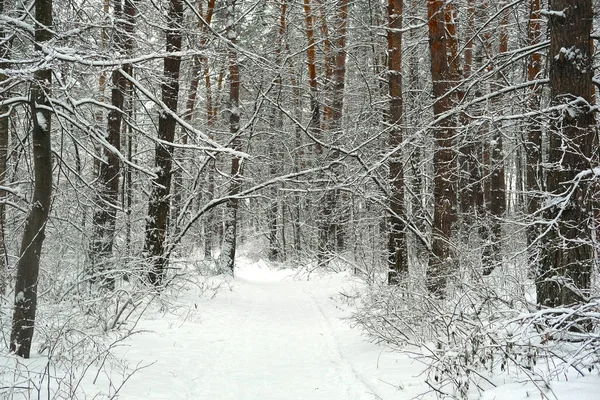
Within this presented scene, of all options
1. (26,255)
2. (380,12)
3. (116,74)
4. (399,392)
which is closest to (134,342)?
(26,255)

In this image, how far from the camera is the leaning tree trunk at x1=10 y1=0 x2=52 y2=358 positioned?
5.34 m

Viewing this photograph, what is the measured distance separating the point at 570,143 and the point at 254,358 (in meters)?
5.15

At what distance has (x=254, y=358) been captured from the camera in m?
7.16

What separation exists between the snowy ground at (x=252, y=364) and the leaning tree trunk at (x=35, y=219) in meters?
0.37

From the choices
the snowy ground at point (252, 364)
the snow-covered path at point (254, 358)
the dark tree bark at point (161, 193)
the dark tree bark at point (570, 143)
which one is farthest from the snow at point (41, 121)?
the dark tree bark at point (570, 143)

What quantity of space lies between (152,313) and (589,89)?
834 centimetres

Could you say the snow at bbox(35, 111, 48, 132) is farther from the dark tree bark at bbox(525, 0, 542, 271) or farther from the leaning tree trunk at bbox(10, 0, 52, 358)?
the dark tree bark at bbox(525, 0, 542, 271)

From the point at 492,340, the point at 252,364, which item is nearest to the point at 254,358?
the point at 252,364

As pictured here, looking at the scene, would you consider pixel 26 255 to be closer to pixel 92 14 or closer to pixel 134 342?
pixel 134 342

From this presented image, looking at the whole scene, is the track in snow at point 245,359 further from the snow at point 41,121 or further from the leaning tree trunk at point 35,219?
the snow at point 41,121

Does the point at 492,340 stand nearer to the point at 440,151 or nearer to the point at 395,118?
the point at 440,151

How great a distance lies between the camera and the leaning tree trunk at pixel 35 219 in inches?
210

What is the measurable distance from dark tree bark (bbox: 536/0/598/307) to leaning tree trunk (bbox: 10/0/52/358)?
5.70 meters

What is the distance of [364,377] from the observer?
591cm
